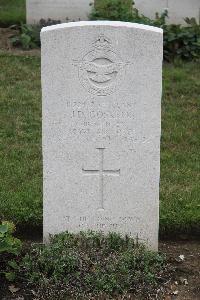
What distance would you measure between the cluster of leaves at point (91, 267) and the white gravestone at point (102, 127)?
0.15 meters

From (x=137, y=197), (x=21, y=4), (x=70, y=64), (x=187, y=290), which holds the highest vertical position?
(x=21, y=4)

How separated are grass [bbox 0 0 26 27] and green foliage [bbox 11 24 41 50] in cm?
109

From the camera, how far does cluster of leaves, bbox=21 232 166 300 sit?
460 cm

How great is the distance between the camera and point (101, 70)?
15.4ft

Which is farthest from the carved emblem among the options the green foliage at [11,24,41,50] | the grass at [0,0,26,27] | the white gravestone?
the grass at [0,0,26,27]

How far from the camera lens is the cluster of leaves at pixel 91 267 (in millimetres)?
4598

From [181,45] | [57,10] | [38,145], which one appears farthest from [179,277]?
[57,10]

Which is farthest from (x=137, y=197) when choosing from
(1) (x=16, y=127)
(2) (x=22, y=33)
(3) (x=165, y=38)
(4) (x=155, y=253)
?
(2) (x=22, y=33)

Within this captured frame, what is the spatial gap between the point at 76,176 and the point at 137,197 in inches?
17.2

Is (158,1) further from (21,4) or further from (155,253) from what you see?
(155,253)

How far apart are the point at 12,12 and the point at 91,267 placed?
349 inches

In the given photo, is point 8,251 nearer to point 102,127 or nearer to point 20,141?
point 102,127

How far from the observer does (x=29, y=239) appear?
543 cm

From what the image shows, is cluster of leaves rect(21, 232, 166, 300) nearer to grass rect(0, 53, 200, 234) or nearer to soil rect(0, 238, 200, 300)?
soil rect(0, 238, 200, 300)
